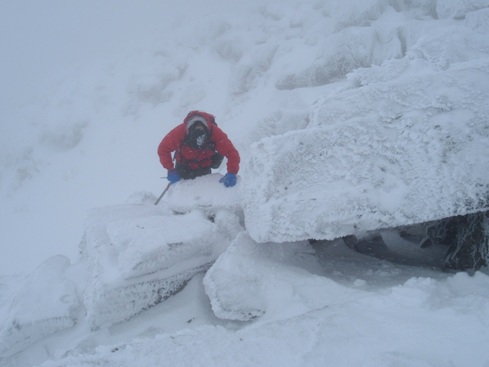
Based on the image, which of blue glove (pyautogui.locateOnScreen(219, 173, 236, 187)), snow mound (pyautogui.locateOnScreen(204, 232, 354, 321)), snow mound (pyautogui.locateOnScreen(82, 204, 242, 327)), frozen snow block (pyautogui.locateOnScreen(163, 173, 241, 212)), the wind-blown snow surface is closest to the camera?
the wind-blown snow surface

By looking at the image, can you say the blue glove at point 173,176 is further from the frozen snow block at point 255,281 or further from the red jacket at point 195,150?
the frozen snow block at point 255,281

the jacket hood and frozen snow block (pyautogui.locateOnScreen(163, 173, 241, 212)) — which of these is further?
the jacket hood

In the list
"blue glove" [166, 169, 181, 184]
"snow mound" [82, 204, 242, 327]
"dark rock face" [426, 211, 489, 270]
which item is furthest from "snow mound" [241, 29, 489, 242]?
"blue glove" [166, 169, 181, 184]

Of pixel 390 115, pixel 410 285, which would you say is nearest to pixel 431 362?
pixel 410 285

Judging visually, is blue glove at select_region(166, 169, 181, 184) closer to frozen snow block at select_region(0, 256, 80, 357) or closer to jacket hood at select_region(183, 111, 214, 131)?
jacket hood at select_region(183, 111, 214, 131)

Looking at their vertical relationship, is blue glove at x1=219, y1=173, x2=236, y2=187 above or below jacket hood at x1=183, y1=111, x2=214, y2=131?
below

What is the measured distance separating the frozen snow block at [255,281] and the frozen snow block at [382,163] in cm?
24

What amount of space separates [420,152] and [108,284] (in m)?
2.33

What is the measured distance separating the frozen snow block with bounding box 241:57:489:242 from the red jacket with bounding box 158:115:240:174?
1.27 metres

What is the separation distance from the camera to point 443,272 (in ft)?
7.25

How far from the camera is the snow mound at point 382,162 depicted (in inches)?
77.2

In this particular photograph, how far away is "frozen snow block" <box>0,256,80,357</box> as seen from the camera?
2.17 metres

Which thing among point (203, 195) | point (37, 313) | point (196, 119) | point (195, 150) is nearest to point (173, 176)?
point (195, 150)

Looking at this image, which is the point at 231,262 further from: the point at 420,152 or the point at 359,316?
the point at 420,152
